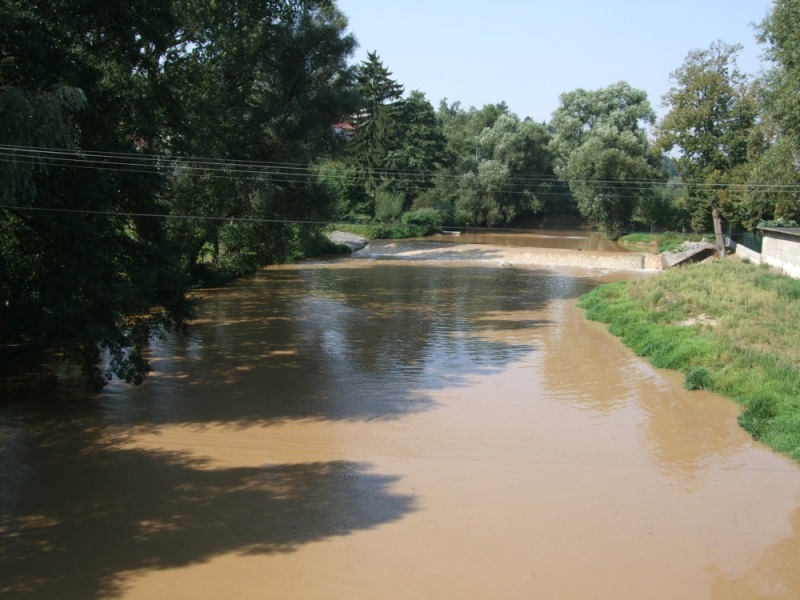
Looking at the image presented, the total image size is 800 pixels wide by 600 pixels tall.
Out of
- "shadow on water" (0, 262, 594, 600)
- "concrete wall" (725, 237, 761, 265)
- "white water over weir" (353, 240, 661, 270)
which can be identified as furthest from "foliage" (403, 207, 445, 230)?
"shadow on water" (0, 262, 594, 600)

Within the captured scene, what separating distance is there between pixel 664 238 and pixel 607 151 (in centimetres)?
766

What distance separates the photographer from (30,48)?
46.5 ft

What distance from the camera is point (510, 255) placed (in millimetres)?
49281

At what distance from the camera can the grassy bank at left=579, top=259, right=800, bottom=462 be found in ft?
49.1

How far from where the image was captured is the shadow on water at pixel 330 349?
16203 mm

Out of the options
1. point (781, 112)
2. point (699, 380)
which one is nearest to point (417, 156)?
point (781, 112)

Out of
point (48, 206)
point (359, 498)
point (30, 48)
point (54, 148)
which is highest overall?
point (30, 48)

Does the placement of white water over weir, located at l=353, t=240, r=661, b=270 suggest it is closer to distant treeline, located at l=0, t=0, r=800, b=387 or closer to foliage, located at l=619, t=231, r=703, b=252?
foliage, located at l=619, t=231, r=703, b=252

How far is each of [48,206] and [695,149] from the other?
36.7 metres

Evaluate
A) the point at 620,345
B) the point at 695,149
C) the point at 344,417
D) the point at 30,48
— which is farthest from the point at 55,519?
the point at 695,149

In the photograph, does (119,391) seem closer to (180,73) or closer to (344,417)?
(344,417)

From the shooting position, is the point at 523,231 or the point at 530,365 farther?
the point at 523,231

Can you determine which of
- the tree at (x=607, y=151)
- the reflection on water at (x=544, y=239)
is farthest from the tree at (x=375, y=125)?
the tree at (x=607, y=151)

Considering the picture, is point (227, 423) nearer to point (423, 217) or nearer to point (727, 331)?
point (727, 331)
